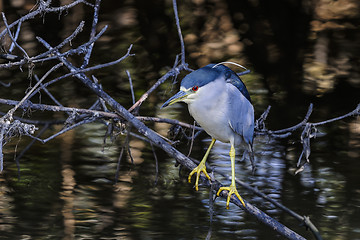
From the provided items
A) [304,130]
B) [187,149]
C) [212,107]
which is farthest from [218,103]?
[187,149]

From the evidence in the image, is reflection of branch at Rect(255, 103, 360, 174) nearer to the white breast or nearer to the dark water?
the white breast

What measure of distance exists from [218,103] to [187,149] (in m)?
1.87

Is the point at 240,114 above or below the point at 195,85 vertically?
below

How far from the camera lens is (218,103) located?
2889 millimetres

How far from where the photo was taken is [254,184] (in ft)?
14.2

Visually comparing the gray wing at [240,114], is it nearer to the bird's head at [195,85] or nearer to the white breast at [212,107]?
the white breast at [212,107]

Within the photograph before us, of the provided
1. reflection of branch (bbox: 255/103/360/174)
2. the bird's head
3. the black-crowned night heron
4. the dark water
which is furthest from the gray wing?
the dark water

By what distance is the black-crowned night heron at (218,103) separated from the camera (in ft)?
9.18

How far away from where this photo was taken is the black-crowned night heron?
2799 millimetres

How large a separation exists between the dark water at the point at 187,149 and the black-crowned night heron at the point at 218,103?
35.9 inches

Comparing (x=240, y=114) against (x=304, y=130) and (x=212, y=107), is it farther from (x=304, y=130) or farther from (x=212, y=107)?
(x=304, y=130)

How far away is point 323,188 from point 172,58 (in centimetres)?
285

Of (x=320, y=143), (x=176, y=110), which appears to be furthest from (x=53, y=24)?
(x=320, y=143)

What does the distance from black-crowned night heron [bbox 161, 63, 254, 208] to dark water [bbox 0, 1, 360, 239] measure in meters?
0.91
